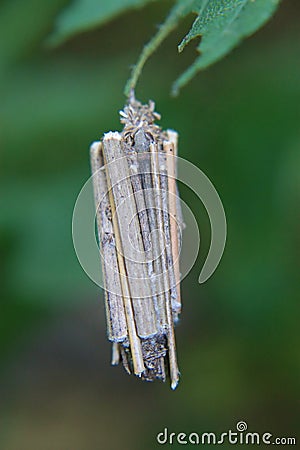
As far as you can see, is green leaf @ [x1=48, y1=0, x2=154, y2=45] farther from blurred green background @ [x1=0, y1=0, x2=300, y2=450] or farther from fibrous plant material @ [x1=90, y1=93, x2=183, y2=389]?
blurred green background @ [x1=0, y1=0, x2=300, y2=450]

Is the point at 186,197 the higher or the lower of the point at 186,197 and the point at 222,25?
the higher

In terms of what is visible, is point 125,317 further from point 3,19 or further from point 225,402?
point 3,19

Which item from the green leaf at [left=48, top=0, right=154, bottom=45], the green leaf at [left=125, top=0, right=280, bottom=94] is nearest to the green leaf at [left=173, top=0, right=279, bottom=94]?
the green leaf at [left=125, top=0, right=280, bottom=94]

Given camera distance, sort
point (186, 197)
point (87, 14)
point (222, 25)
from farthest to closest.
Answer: point (186, 197) < point (87, 14) < point (222, 25)

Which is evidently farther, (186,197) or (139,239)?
(186,197)

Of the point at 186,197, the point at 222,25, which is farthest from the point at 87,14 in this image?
the point at 186,197

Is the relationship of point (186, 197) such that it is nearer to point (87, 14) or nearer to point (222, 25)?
point (87, 14)
